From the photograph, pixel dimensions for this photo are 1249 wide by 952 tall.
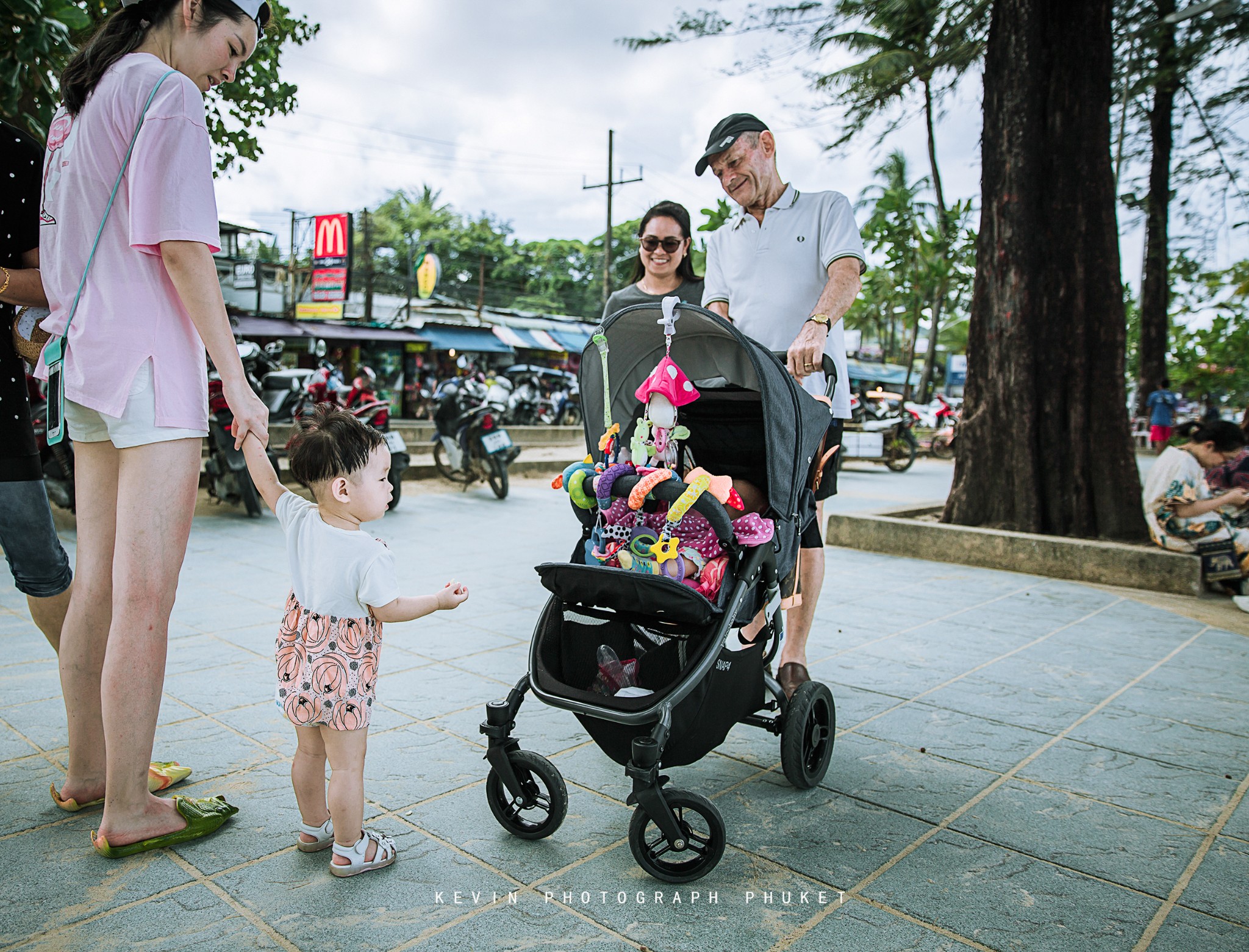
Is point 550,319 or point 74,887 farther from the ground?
point 550,319

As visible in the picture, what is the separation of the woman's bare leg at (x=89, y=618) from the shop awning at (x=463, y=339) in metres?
25.0

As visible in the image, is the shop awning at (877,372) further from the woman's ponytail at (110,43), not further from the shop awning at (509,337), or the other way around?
the woman's ponytail at (110,43)

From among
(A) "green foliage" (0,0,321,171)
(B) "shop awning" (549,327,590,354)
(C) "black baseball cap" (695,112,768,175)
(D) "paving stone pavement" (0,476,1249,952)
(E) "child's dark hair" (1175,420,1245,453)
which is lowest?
(D) "paving stone pavement" (0,476,1249,952)

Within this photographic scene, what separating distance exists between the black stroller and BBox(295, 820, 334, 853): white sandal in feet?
1.34

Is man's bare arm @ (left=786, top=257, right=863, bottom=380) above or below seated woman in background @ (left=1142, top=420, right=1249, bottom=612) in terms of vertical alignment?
above

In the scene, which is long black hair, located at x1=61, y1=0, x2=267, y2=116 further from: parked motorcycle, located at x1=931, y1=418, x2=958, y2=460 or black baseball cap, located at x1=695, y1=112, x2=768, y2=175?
parked motorcycle, located at x1=931, y1=418, x2=958, y2=460

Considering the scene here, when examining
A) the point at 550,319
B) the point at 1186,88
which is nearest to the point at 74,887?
the point at 1186,88

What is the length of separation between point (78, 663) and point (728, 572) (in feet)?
5.58

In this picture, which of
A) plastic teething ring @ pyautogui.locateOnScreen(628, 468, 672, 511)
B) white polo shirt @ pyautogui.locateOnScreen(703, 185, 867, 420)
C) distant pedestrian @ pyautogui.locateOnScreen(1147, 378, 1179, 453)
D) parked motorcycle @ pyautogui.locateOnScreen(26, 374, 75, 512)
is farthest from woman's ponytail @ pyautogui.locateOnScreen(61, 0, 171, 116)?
distant pedestrian @ pyautogui.locateOnScreen(1147, 378, 1179, 453)

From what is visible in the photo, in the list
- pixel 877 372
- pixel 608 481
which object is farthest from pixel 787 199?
pixel 877 372

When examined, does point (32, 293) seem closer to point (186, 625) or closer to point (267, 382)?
point (186, 625)

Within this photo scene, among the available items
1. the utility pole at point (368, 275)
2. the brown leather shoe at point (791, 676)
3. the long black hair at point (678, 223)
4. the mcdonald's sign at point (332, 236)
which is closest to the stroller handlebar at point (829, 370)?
the long black hair at point (678, 223)

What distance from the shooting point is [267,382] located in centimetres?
920

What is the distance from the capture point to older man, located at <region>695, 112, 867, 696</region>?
3125 mm
